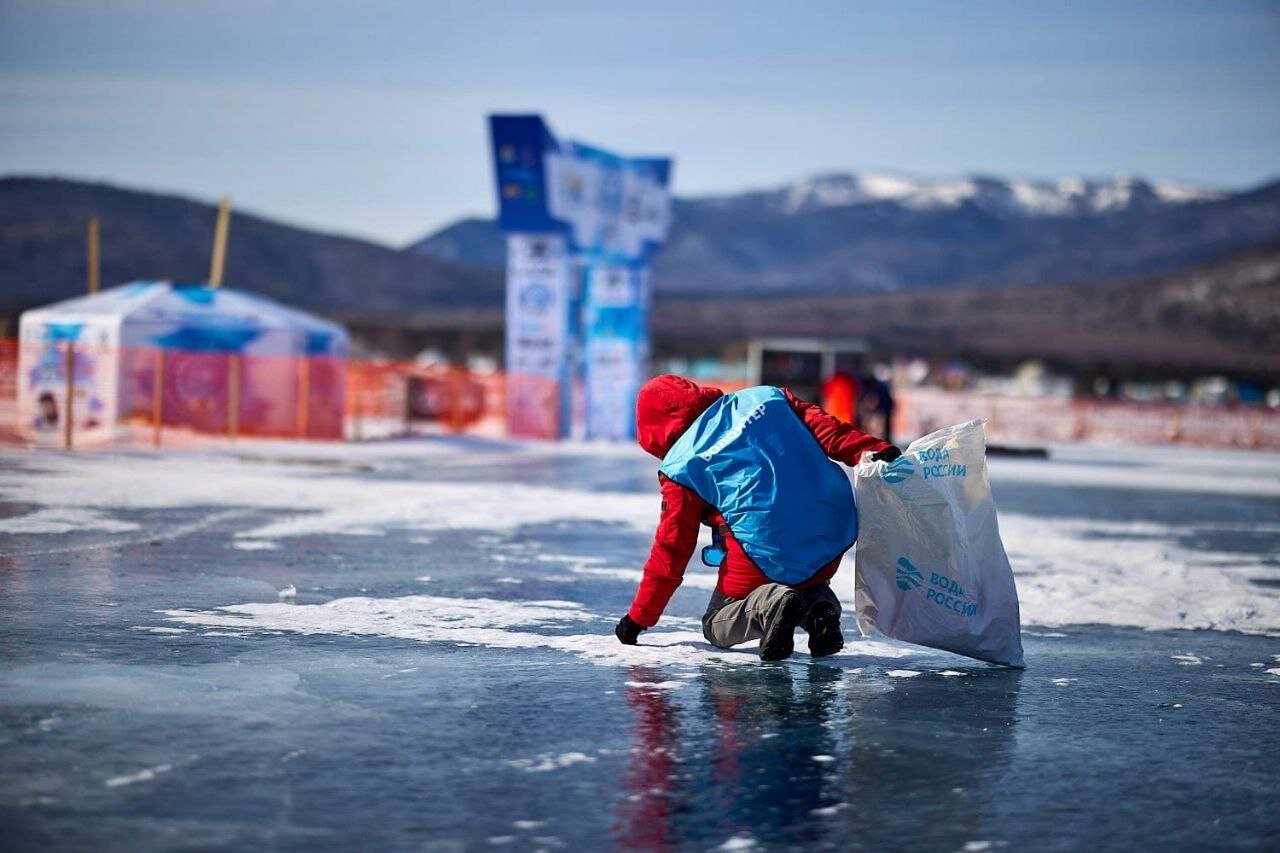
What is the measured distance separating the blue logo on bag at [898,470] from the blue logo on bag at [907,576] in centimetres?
34

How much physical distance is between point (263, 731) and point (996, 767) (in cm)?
231

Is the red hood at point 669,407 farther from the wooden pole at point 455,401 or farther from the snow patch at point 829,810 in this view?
the wooden pole at point 455,401

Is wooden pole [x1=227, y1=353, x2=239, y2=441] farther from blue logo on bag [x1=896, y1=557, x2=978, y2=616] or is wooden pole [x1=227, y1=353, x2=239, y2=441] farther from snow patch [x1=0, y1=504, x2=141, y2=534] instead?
blue logo on bag [x1=896, y1=557, x2=978, y2=616]

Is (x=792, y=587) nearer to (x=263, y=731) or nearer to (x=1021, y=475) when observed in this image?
(x=263, y=731)

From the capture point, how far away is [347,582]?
8.91m

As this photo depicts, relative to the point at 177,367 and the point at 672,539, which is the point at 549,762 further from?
the point at 177,367

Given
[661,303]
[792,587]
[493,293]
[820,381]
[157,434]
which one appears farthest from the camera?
[493,293]

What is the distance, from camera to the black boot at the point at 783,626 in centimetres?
623

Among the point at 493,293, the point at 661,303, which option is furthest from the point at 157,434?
the point at 493,293

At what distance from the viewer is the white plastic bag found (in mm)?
6645

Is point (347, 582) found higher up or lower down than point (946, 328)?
lower down

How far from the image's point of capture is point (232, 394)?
1000 inches

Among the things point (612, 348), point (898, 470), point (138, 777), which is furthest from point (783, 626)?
point (612, 348)

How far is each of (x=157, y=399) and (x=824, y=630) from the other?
1801 cm
